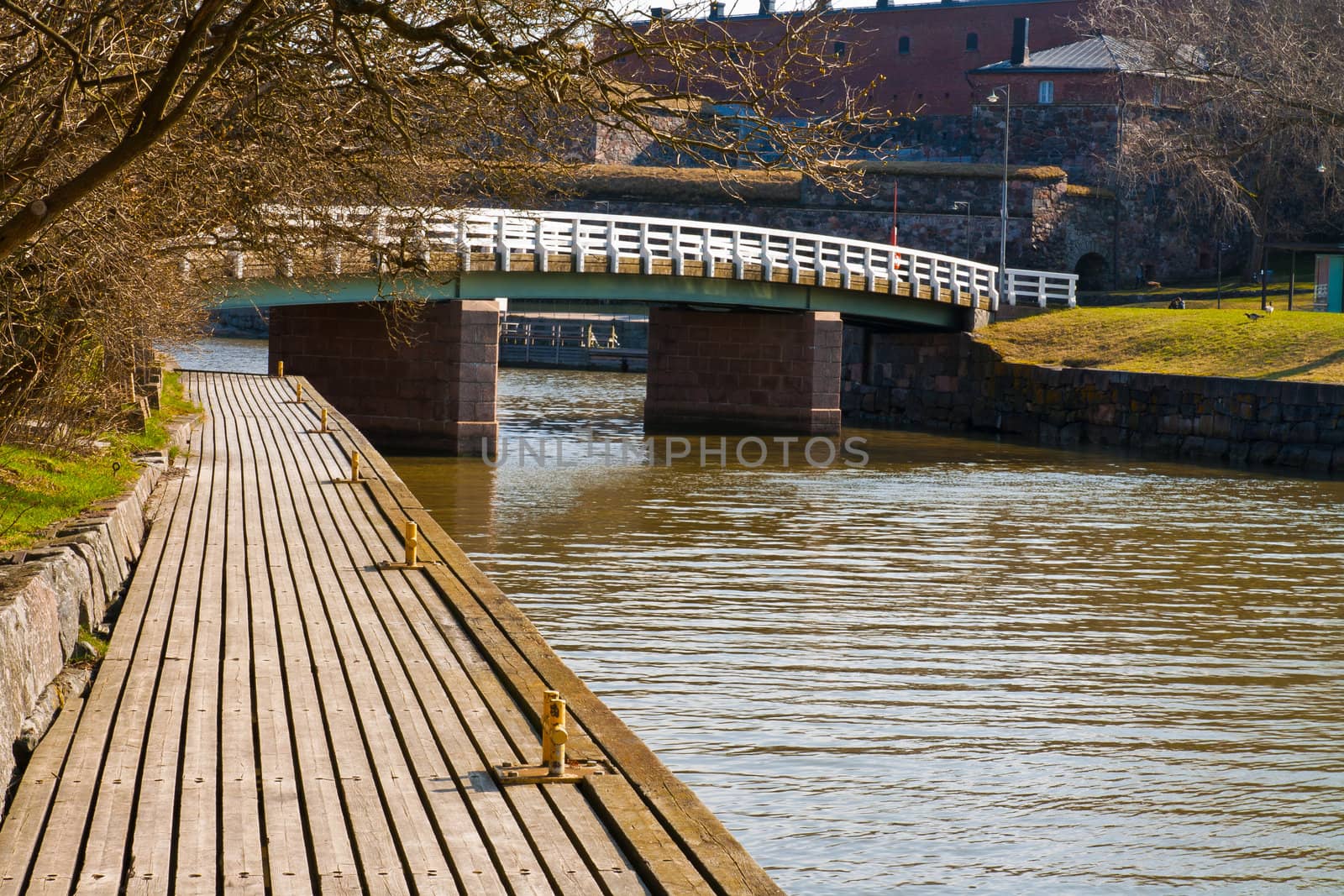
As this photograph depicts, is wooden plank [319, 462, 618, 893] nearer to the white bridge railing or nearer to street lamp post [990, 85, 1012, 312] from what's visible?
the white bridge railing

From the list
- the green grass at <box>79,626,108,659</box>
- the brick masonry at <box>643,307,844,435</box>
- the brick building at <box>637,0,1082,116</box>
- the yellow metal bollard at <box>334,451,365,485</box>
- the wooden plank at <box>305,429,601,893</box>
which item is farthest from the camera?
the brick building at <box>637,0,1082,116</box>

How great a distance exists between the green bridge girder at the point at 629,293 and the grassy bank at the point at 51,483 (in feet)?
27.0

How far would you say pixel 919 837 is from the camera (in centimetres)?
788

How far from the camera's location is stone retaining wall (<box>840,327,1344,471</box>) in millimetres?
28531

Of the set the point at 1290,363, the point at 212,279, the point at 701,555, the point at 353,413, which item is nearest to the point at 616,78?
the point at 701,555

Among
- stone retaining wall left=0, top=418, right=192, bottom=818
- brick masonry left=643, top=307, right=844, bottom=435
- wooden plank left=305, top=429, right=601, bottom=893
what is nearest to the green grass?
stone retaining wall left=0, top=418, right=192, bottom=818

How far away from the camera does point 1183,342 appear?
3450 cm

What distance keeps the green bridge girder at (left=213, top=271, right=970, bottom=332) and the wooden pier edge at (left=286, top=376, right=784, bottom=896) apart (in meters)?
12.4

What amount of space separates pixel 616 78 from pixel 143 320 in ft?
17.1

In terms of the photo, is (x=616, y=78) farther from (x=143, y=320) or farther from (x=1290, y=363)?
(x=1290, y=363)

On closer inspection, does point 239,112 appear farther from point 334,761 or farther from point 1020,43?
point 1020,43

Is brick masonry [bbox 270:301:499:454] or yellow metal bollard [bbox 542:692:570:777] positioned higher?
brick masonry [bbox 270:301:499:454]

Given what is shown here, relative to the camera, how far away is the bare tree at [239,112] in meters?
7.65

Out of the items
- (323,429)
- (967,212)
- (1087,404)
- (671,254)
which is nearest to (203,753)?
(323,429)
